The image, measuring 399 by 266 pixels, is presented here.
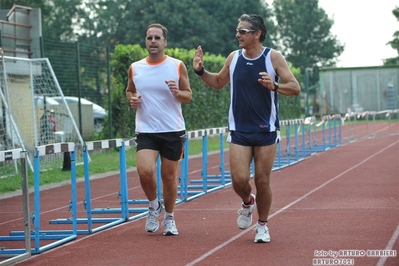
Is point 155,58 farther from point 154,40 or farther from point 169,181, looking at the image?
point 169,181

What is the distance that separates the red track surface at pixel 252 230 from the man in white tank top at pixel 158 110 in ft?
2.32

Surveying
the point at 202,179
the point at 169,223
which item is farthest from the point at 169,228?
the point at 202,179

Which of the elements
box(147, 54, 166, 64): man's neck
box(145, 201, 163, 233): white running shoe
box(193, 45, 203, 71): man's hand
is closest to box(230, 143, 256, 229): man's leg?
box(193, 45, 203, 71): man's hand

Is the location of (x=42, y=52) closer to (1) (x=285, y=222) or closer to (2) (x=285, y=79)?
(1) (x=285, y=222)

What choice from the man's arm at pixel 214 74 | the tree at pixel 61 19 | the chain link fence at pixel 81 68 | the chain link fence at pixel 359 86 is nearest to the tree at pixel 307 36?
the tree at pixel 61 19

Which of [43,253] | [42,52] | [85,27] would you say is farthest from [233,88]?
[85,27]

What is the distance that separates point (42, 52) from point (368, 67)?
41387 millimetres

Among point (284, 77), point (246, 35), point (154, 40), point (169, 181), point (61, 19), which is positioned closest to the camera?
point (284, 77)

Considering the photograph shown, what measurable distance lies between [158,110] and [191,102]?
2379 centimetres

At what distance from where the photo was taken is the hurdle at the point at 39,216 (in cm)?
929

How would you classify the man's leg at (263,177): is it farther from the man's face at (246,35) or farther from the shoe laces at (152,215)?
the shoe laces at (152,215)

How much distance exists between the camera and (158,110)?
10070mm

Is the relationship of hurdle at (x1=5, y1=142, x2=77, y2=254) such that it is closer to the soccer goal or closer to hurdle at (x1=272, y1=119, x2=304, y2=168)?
the soccer goal

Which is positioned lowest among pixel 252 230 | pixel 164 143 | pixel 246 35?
pixel 252 230
